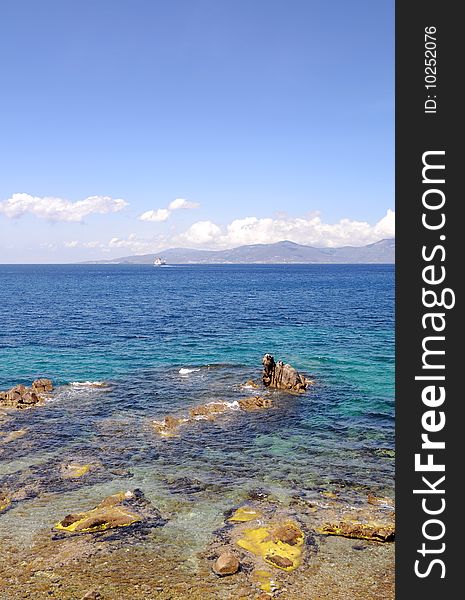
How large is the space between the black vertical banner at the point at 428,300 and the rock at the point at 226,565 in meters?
14.1

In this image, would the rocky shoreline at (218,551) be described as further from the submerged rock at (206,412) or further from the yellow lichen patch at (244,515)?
the submerged rock at (206,412)

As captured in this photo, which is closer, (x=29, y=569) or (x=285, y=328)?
(x=29, y=569)

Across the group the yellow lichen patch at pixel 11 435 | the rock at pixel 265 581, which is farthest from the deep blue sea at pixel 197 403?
the rock at pixel 265 581

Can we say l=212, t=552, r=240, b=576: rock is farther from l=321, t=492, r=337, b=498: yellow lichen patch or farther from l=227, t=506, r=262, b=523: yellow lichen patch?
l=321, t=492, r=337, b=498: yellow lichen patch

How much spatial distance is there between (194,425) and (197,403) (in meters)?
6.01

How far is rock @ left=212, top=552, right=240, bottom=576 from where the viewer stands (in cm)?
2133

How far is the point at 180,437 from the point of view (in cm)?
3881

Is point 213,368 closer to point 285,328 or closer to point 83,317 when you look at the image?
point 285,328

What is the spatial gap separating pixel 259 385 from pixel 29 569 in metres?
34.9

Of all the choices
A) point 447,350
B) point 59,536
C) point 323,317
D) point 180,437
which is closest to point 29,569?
point 59,536

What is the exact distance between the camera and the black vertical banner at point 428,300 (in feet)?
31.4

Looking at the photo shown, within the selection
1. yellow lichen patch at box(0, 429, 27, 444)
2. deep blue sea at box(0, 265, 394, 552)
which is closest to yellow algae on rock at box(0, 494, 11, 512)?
deep blue sea at box(0, 265, 394, 552)

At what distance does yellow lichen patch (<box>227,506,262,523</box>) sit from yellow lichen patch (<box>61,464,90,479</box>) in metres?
12.0

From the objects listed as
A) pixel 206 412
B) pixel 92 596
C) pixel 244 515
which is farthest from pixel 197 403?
pixel 92 596
